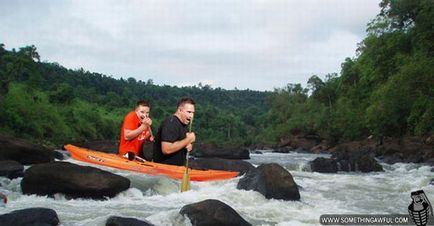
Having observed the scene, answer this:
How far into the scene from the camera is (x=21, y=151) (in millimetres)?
13086

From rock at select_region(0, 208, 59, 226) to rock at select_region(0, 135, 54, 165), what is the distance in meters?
8.16

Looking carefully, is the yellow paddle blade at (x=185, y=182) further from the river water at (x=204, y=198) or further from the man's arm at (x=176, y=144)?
the man's arm at (x=176, y=144)

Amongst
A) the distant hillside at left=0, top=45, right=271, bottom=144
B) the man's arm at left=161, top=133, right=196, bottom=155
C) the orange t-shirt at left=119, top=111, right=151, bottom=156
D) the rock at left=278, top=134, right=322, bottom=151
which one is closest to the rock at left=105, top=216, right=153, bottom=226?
the man's arm at left=161, top=133, right=196, bottom=155

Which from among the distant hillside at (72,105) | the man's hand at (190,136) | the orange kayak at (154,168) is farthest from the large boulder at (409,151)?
the distant hillside at (72,105)

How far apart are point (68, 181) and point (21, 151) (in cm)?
641

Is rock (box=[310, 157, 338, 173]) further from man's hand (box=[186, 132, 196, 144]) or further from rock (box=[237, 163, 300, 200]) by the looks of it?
man's hand (box=[186, 132, 196, 144])

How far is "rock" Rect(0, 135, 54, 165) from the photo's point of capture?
12805 millimetres

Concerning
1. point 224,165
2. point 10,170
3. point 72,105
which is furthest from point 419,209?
point 72,105

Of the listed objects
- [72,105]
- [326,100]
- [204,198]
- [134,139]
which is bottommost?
[204,198]

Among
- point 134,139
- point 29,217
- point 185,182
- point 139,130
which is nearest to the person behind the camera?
point 29,217

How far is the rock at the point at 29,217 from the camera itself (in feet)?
16.2

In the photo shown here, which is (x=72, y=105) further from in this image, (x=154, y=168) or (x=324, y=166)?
(x=154, y=168)

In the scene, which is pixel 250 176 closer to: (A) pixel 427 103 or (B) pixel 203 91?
(A) pixel 427 103

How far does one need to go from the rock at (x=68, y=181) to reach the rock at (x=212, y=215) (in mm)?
2410
